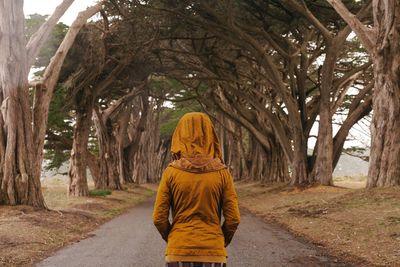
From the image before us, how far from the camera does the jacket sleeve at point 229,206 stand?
3566 millimetres

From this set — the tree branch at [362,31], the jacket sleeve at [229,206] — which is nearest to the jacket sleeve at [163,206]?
the jacket sleeve at [229,206]

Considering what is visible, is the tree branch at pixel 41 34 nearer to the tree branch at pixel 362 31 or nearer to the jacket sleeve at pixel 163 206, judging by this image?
the tree branch at pixel 362 31

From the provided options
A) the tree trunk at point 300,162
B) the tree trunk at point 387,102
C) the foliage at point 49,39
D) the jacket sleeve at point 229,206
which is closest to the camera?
the jacket sleeve at point 229,206

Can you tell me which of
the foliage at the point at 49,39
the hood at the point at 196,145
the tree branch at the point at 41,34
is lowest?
the hood at the point at 196,145

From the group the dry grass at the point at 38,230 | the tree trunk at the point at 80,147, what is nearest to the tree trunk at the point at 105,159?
the tree trunk at the point at 80,147

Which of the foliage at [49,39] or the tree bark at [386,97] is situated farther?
the foliage at [49,39]

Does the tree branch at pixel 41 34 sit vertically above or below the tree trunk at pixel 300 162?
above

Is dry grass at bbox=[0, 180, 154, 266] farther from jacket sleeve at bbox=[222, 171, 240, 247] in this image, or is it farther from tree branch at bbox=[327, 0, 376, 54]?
tree branch at bbox=[327, 0, 376, 54]

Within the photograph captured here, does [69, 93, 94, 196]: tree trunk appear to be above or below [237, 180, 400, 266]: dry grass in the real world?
above

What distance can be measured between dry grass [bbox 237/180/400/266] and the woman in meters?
4.45

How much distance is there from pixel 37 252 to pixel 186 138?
578cm

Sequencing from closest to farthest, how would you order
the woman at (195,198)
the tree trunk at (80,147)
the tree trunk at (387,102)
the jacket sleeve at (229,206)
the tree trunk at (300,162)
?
the woman at (195,198), the jacket sleeve at (229,206), the tree trunk at (387,102), the tree trunk at (80,147), the tree trunk at (300,162)

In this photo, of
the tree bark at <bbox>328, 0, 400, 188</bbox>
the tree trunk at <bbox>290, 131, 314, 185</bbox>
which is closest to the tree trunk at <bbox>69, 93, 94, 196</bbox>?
the tree trunk at <bbox>290, 131, 314, 185</bbox>

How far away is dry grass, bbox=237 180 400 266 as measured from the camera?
26.3 feet
